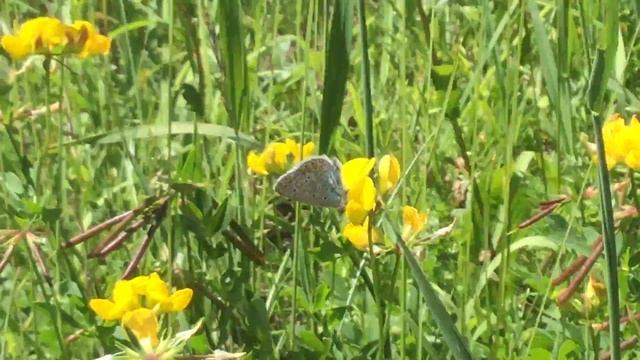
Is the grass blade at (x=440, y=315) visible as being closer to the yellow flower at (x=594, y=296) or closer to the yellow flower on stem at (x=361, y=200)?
the yellow flower on stem at (x=361, y=200)

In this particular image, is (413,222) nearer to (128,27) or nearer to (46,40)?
(46,40)

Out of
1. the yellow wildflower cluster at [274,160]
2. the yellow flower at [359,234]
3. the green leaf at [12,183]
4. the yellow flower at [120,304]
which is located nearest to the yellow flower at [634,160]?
the yellow flower at [359,234]

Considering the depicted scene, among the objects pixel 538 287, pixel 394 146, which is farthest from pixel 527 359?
pixel 394 146

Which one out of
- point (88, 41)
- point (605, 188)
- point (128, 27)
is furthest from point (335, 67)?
point (128, 27)

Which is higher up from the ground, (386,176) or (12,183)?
(386,176)

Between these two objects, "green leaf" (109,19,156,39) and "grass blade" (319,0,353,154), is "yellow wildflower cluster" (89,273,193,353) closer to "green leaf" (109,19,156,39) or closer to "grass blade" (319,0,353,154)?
"grass blade" (319,0,353,154)

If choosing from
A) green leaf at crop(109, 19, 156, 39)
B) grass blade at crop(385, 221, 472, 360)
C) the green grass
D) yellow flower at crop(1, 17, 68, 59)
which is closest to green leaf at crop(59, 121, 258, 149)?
the green grass

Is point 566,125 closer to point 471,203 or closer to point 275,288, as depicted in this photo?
point 471,203
